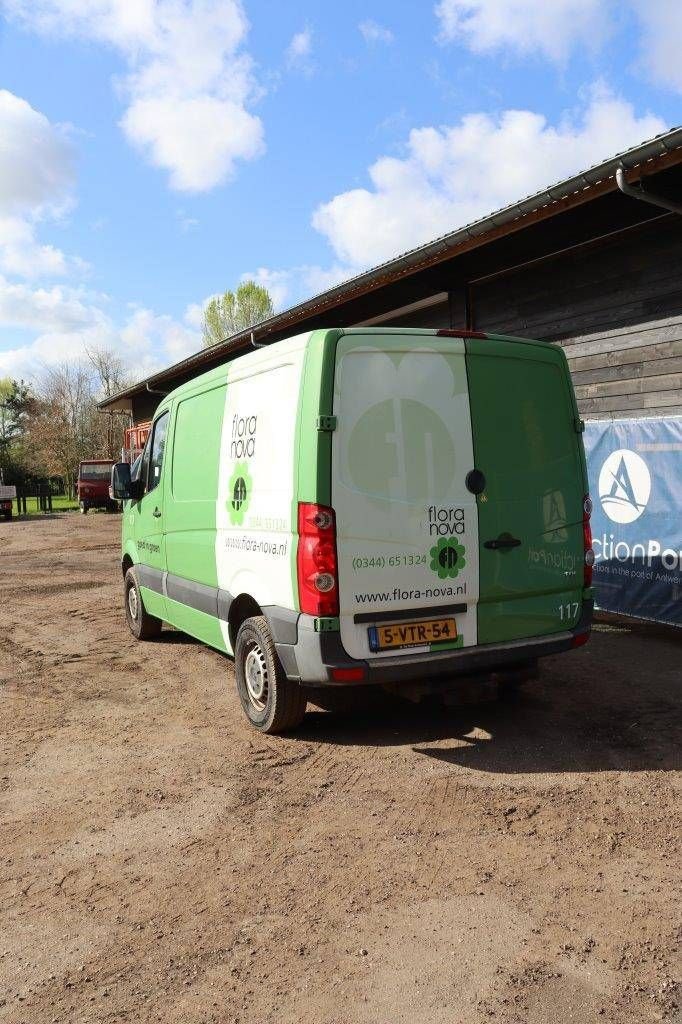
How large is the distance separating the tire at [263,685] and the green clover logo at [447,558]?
1.09 metres

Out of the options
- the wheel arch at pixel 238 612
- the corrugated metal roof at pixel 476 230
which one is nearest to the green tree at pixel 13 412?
the corrugated metal roof at pixel 476 230

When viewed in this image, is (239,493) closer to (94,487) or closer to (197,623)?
(197,623)

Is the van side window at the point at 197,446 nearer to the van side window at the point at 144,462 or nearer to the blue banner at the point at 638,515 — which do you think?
the van side window at the point at 144,462

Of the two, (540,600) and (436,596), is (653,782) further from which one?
(436,596)

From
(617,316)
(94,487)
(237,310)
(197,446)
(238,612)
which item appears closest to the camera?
(238,612)

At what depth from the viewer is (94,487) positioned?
103 ft

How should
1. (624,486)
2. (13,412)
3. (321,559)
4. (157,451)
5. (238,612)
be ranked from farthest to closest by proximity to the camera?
(13,412)
(624,486)
(157,451)
(238,612)
(321,559)

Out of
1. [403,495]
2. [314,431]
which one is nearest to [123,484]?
[314,431]

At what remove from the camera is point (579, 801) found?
375cm

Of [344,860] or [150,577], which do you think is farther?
[150,577]

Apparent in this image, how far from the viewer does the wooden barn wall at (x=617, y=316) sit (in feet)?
24.9

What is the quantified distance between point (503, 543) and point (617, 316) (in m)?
4.69

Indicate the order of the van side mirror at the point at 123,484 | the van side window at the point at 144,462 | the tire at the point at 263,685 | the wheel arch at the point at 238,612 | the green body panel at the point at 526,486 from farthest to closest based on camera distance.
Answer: the van side mirror at the point at 123,484 < the van side window at the point at 144,462 < the wheel arch at the point at 238,612 < the tire at the point at 263,685 < the green body panel at the point at 526,486

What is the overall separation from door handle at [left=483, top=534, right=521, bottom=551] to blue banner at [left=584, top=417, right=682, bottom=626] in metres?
3.36
